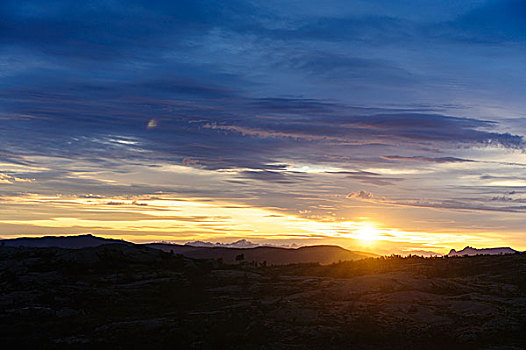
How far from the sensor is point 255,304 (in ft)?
68.0

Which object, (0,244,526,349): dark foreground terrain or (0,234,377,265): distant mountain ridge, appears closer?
(0,244,526,349): dark foreground terrain

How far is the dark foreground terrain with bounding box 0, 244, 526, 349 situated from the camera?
1662 cm

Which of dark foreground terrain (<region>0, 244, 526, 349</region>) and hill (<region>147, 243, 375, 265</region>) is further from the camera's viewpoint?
hill (<region>147, 243, 375, 265</region>)

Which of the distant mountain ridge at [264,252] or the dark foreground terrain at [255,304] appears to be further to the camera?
the distant mountain ridge at [264,252]

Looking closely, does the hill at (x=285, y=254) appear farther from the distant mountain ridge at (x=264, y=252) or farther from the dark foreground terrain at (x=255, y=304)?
the dark foreground terrain at (x=255, y=304)

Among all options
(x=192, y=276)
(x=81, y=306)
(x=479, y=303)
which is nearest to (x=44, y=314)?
(x=81, y=306)

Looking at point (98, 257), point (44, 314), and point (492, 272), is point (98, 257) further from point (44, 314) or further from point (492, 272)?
point (492, 272)

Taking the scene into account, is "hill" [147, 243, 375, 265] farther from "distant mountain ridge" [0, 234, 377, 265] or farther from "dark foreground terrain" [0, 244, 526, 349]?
"dark foreground terrain" [0, 244, 526, 349]

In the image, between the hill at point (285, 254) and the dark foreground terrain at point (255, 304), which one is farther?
the hill at point (285, 254)

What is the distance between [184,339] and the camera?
54.0 feet

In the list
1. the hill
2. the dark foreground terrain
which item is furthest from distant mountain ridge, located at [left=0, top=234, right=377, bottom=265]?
the dark foreground terrain

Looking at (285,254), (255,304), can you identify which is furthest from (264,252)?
(255,304)

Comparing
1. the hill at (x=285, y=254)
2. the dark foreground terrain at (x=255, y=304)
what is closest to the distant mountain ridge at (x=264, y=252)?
the hill at (x=285, y=254)

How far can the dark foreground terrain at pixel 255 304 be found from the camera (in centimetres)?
1662
